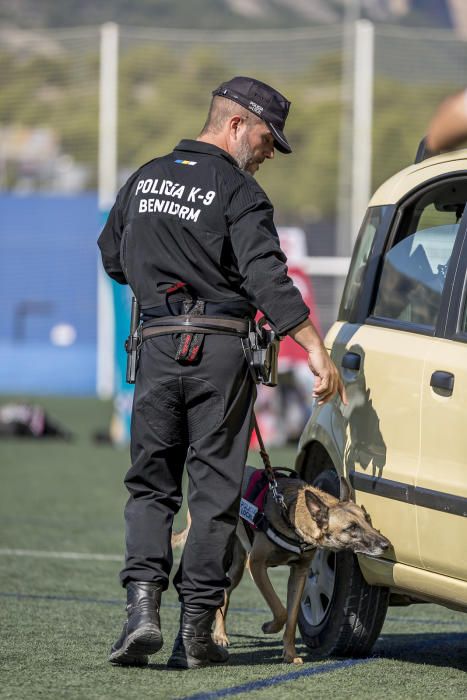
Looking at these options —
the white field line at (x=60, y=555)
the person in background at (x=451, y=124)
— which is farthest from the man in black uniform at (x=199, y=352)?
the white field line at (x=60, y=555)

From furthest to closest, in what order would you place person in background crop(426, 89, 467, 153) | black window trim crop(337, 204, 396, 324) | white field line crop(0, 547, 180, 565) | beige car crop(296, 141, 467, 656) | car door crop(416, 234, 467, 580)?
white field line crop(0, 547, 180, 565) → black window trim crop(337, 204, 396, 324) → beige car crop(296, 141, 467, 656) → car door crop(416, 234, 467, 580) → person in background crop(426, 89, 467, 153)

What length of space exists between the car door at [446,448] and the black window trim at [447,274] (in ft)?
0.08

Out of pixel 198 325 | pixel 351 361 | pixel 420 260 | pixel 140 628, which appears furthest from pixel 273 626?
pixel 420 260

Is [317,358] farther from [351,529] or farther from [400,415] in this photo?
[351,529]

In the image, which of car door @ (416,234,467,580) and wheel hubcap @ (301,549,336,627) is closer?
car door @ (416,234,467,580)

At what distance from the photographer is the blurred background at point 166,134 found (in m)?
19.0

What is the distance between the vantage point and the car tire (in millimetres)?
5023

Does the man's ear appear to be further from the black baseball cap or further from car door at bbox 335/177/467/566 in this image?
car door at bbox 335/177/467/566

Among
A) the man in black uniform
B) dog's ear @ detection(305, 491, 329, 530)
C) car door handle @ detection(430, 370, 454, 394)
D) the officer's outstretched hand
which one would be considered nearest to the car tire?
dog's ear @ detection(305, 491, 329, 530)

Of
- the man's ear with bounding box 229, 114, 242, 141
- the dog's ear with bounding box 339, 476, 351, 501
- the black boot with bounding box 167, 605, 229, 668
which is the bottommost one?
the black boot with bounding box 167, 605, 229, 668

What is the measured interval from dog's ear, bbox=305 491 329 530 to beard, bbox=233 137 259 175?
3.96 ft

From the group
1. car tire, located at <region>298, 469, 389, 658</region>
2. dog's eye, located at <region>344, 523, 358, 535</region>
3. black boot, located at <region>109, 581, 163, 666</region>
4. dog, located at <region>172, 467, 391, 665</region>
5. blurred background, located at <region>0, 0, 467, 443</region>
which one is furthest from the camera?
blurred background, located at <region>0, 0, 467, 443</region>

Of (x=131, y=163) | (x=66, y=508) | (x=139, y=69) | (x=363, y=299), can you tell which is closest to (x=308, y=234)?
(x=131, y=163)

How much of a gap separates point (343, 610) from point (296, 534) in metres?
0.34
